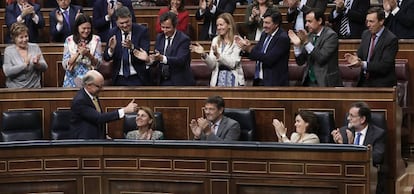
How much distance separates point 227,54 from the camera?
8.88 m

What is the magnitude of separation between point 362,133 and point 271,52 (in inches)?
47.9

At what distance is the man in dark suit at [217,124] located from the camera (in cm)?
806

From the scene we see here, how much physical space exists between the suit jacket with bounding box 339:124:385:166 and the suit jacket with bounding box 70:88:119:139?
1758 millimetres

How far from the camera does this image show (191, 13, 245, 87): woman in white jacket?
886cm

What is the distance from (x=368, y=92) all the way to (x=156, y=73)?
6.87 ft

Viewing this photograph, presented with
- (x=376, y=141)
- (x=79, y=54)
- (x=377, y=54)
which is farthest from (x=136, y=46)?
(x=376, y=141)

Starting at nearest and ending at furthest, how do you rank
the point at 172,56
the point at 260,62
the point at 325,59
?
the point at 325,59 → the point at 260,62 → the point at 172,56

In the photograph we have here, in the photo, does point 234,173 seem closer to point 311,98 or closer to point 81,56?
point 311,98

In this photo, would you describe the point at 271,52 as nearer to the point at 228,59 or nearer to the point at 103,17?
the point at 228,59

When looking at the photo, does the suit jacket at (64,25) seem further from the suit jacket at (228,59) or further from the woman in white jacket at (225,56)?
the suit jacket at (228,59)

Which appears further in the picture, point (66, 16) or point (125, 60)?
point (66, 16)

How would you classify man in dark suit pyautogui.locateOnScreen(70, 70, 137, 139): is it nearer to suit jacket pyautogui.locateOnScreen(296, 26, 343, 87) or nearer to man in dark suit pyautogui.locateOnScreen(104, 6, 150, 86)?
man in dark suit pyautogui.locateOnScreen(104, 6, 150, 86)

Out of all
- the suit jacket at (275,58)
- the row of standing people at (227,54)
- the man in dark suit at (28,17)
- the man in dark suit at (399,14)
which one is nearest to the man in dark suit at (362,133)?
the row of standing people at (227,54)

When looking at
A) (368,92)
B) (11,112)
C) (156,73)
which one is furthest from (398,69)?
(11,112)
